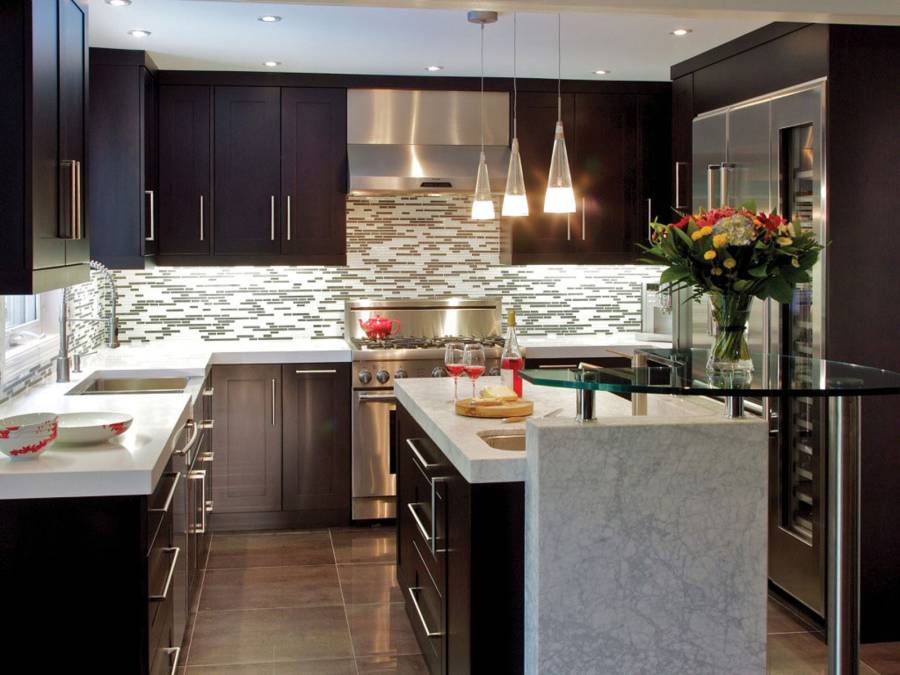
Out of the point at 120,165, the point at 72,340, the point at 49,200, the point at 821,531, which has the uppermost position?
the point at 120,165

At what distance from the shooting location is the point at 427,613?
3.89 metres

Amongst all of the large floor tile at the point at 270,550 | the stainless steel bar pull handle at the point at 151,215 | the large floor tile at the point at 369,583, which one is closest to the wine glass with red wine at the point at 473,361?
the large floor tile at the point at 369,583

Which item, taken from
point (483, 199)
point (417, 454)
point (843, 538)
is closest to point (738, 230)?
point (843, 538)

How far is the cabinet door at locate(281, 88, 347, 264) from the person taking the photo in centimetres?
625

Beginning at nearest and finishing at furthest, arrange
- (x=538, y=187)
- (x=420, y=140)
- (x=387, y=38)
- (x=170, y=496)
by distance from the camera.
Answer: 1. (x=170, y=496)
2. (x=387, y=38)
3. (x=420, y=140)
4. (x=538, y=187)

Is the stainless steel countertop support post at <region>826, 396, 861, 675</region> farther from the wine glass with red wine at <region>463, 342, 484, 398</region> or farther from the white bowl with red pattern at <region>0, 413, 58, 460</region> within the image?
the white bowl with red pattern at <region>0, 413, 58, 460</region>

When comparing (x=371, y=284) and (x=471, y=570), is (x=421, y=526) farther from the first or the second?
(x=371, y=284)

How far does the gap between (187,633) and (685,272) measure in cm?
262

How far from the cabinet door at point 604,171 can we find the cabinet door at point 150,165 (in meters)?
2.44

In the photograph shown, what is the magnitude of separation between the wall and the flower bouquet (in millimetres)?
3870

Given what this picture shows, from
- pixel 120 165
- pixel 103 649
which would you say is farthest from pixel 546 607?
pixel 120 165

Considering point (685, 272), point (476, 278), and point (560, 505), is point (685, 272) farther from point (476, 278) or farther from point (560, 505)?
point (476, 278)

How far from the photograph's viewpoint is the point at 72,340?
5363mm

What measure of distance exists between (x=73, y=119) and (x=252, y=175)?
105 inches
